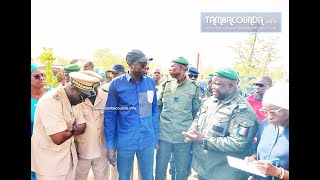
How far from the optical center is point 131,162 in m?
3.13

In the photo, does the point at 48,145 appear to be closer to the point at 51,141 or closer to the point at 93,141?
the point at 51,141

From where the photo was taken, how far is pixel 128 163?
3.10 meters

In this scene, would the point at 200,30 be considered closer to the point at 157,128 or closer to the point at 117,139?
the point at 157,128

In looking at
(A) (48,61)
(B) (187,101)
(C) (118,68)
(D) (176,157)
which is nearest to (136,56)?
(C) (118,68)

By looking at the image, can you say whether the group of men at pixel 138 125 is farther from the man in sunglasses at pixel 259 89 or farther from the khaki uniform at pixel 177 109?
the man in sunglasses at pixel 259 89

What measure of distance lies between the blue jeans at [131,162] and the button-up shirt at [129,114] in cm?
6

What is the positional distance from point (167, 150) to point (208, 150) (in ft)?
2.16

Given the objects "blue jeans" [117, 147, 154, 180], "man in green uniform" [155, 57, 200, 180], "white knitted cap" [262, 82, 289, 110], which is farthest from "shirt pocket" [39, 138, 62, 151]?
"white knitted cap" [262, 82, 289, 110]

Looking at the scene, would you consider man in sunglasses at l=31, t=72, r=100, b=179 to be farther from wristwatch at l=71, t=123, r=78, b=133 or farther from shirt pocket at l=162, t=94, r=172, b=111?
shirt pocket at l=162, t=94, r=172, b=111

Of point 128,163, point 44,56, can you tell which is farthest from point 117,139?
point 44,56

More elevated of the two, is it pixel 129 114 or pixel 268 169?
pixel 129 114

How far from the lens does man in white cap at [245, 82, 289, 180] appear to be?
7.43 ft

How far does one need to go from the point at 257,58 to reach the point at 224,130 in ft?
3.63

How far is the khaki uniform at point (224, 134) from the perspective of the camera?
2.61m
